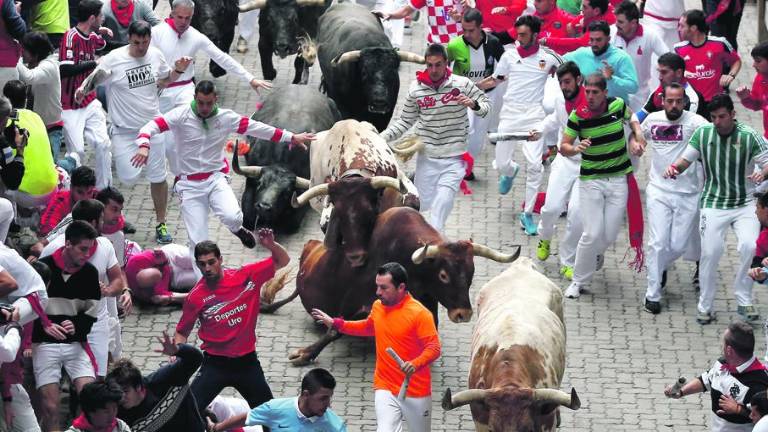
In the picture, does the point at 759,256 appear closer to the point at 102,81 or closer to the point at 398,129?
the point at 398,129

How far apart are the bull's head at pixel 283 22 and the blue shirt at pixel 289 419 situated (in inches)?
410

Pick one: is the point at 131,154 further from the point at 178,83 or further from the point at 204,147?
the point at 204,147

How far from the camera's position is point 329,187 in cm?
1456

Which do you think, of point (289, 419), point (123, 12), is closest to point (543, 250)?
point (123, 12)

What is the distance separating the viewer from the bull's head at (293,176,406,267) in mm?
14555

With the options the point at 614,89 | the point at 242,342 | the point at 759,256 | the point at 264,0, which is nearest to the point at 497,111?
the point at 614,89

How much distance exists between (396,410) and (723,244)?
4.65 meters

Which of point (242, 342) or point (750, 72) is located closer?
point (242, 342)

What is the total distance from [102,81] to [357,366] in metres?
4.35

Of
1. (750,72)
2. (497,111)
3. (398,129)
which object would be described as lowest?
(750,72)

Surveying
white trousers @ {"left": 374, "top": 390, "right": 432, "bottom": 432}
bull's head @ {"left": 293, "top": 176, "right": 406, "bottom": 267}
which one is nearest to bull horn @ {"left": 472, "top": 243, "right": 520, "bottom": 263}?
bull's head @ {"left": 293, "top": 176, "right": 406, "bottom": 267}

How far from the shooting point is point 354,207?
573 inches

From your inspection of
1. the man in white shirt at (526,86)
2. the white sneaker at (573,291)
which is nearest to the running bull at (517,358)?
the white sneaker at (573,291)

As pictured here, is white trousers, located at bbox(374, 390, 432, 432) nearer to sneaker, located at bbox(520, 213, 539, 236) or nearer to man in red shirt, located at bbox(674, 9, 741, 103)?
sneaker, located at bbox(520, 213, 539, 236)
